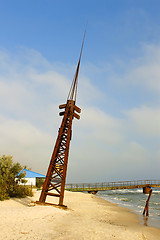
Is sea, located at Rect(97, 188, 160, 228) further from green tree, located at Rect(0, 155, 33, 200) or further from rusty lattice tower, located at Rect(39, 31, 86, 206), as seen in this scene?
green tree, located at Rect(0, 155, 33, 200)

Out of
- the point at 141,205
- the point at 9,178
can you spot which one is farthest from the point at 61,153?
the point at 141,205

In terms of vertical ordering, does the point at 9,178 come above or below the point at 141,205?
A: above

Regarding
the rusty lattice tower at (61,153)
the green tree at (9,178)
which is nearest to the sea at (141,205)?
the rusty lattice tower at (61,153)

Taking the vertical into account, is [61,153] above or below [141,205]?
above

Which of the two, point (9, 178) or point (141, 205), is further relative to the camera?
point (141, 205)

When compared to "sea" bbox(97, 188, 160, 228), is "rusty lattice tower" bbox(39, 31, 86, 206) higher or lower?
higher

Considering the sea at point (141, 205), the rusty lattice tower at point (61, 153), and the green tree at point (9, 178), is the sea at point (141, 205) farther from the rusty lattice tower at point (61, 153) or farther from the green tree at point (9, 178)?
the green tree at point (9, 178)

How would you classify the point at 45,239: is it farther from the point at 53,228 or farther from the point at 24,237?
the point at 53,228

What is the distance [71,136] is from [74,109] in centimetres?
304

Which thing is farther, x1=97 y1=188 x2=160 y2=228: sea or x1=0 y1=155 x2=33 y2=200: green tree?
x1=0 y1=155 x2=33 y2=200: green tree

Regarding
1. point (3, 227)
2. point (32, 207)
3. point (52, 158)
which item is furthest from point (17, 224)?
point (52, 158)

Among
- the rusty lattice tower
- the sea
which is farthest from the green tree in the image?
the sea

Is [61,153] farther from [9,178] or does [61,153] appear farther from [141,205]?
[141,205]

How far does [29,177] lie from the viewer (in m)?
37.0
